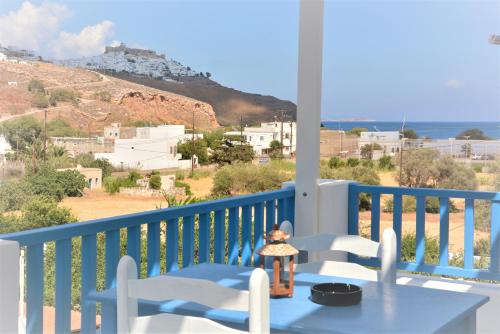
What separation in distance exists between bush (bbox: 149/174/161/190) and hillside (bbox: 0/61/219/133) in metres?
1.76

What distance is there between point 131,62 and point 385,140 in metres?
7.96

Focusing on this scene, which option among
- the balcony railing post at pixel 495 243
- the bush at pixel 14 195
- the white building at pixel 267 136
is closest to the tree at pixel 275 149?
the white building at pixel 267 136

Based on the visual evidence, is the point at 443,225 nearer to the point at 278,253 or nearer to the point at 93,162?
the point at 278,253

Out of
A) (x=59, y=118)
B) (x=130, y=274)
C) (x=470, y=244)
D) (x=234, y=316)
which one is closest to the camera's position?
(x=130, y=274)

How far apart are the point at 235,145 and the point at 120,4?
5.66m

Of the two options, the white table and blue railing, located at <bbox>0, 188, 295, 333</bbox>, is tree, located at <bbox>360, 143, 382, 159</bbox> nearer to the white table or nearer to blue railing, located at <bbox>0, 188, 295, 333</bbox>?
blue railing, located at <bbox>0, 188, 295, 333</bbox>

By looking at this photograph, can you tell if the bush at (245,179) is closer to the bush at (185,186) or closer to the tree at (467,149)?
the bush at (185,186)

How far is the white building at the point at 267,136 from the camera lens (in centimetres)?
2141

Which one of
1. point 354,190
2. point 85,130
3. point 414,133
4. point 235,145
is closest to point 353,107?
point 414,133

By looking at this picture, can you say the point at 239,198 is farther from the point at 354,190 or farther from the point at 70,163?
the point at 70,163

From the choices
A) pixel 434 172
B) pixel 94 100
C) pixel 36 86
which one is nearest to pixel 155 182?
pixel 94 100

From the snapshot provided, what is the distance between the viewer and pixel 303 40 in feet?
13.0

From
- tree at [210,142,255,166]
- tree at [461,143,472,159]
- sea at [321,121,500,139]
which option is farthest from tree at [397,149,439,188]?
tree at [210,142,255,166]

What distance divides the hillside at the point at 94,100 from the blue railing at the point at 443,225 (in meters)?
16.9
